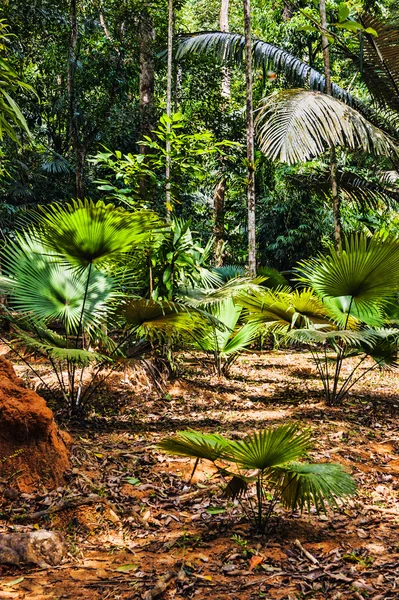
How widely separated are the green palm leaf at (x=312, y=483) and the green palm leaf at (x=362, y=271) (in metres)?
2.69

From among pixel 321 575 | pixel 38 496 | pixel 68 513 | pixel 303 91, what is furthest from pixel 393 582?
pixel 303 91

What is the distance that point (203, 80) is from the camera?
41.7 ft

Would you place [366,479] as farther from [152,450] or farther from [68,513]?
[68,513]

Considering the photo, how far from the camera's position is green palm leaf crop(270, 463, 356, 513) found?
2.59 metres

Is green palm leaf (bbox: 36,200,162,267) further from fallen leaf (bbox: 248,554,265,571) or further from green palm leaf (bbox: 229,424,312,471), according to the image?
fallen leaf (bbox: 248,554,265,571)

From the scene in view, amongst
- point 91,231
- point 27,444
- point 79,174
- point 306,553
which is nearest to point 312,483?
point 306,553

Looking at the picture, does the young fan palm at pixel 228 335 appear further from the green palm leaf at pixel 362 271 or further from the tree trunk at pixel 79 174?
the tree trunk at pixel 79 174

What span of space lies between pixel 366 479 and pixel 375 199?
23.5ft

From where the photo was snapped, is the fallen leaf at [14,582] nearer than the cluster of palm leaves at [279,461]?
Yes

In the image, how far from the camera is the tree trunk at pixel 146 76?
9719mm

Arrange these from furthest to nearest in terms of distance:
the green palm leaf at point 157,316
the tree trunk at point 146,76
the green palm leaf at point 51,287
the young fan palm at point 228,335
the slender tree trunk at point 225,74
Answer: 1. the slender tree trunk at point 225,74
2. the tree trunk at point 146,76
3. the young fan palm at point 228,335
4. the green palm leaf at point 157,316
5. the green palm leaf at point 51,287

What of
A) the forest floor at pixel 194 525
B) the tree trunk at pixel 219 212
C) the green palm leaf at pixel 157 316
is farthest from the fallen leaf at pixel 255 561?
the tree trunk at pixel 219 212

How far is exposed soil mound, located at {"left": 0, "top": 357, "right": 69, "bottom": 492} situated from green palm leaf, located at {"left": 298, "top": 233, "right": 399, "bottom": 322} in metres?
3.01

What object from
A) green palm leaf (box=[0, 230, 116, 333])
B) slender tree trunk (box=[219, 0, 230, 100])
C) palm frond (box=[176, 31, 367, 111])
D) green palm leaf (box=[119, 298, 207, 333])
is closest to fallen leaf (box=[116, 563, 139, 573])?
green palm leaf (box=[0, 230, 116, 333])
